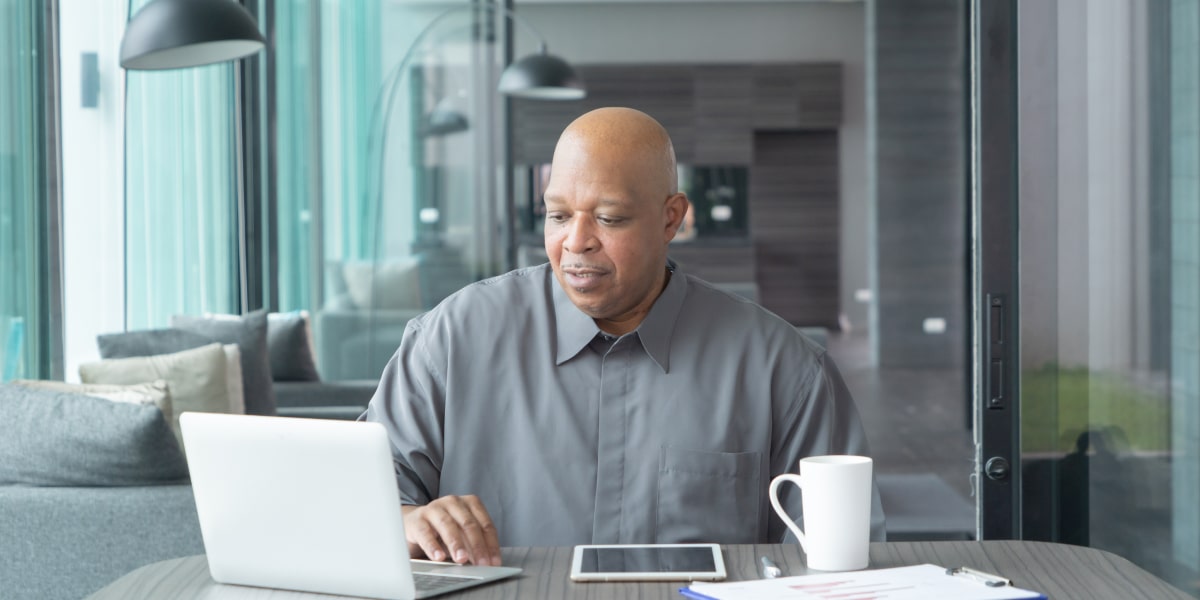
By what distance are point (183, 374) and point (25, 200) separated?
2.17ft

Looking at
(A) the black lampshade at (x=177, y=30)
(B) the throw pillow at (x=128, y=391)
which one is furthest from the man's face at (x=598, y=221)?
(A) the black lampshade at (x=177, y=30)

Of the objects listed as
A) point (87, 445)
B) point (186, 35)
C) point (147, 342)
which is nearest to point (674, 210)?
point (87, 445)

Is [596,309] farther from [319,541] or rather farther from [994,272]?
Result: [994,272]

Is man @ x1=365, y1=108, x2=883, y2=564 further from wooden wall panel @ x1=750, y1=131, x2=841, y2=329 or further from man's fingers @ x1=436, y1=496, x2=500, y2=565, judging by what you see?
wooden wall panel @ x1=750, y1=131, x2=841, y2=329

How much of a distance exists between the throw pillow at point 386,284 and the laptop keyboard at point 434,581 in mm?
5275

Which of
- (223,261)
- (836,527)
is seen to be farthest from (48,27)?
(836,527)

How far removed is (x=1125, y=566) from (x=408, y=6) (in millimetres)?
5991

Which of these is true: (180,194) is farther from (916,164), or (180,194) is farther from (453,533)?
(916,164)

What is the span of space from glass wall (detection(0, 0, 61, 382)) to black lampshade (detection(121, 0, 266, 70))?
276 mm

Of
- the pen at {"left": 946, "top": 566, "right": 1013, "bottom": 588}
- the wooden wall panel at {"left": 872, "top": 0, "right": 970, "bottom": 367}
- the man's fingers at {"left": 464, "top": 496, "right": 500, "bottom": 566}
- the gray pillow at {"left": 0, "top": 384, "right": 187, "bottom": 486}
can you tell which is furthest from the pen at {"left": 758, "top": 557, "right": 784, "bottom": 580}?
the wooden wall panel at {"left": 872, "top": 0, "right": 970, "bottom": 367}

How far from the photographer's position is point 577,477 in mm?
1719

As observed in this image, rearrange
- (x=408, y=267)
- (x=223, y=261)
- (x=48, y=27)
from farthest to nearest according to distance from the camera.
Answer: (x=408, y=267), (x=223, y=261), (x=48, y=27)

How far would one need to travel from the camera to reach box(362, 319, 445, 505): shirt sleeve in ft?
5.67

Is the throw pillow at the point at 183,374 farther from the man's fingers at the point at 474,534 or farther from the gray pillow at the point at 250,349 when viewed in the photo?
the man's fingers at the point at 474,534
